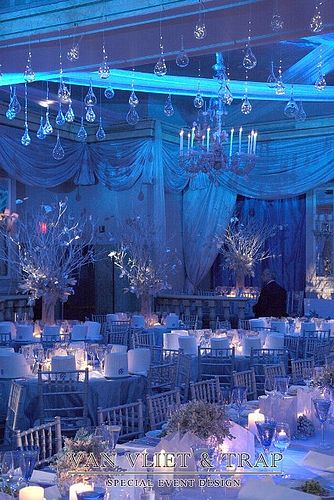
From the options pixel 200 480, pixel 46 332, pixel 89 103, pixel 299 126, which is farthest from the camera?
pixel 299 126

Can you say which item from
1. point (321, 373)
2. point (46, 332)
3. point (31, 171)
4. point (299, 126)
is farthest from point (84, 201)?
point (321, 373)

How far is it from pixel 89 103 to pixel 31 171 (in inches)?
225

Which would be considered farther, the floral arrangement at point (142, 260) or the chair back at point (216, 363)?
the floral arrangement at point (142, 260)

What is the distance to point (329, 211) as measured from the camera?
13.8m

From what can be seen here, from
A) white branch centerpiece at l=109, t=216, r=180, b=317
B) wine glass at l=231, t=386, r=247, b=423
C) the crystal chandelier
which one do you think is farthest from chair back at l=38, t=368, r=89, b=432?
white branch centerpiece at l=109, t=216, r=180, b=317

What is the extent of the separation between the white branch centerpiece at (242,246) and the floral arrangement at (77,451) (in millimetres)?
10923

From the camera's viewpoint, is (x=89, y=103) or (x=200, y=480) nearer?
(x=200, y=480)

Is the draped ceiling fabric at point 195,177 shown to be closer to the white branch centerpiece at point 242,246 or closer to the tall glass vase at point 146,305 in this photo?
the white branch centerpiece at point 242,246

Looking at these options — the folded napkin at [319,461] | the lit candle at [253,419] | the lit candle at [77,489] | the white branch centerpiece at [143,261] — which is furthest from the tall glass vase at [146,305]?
the lit candle at [77,489]

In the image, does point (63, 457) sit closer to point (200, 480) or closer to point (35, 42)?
point (200, 480)

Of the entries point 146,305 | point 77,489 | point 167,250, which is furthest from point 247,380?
point 167,250

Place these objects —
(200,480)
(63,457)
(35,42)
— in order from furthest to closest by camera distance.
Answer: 1. (35,42)
2. (200,480)
3. (63,457)

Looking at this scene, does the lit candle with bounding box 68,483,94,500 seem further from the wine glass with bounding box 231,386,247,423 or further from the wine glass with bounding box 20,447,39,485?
the wine glass with bounding box 231,386,247,423

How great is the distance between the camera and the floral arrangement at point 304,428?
3713 millimetres
